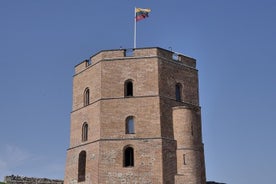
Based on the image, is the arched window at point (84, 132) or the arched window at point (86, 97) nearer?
the arched window at point (84, 132)

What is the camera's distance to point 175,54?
30266 mm

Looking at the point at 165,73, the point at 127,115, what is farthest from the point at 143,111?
the point at 165,73

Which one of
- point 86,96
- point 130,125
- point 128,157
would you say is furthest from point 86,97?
point 128,157

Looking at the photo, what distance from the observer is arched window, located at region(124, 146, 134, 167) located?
1077 inches

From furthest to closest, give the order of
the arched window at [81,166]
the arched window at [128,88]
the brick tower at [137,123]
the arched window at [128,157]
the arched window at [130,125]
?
1. the arched window at [81,166]
2. the arched window at [128,88]
3. the arched window at [130,125]
4. the arched window at [128,157]
5. the brick tower at [137,123]

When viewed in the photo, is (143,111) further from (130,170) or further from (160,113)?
(130,170)

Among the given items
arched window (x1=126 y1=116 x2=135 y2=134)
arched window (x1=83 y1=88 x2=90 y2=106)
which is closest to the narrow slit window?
arched window (x1=126 y1=116 x2=135 y2=134)

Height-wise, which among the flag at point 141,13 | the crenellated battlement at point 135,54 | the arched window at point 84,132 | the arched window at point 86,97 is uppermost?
the flag at point 141,13

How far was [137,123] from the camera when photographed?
27.6 meters

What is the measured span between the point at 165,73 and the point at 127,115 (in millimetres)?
3690

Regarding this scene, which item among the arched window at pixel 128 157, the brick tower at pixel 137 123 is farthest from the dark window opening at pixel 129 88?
the arched window at pixel 128 157

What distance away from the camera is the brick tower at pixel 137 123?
26859mm

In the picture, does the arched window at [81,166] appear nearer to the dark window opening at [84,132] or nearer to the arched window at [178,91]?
the dark window opening at [84,132]

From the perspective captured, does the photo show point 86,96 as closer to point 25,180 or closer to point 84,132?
point 84,132
